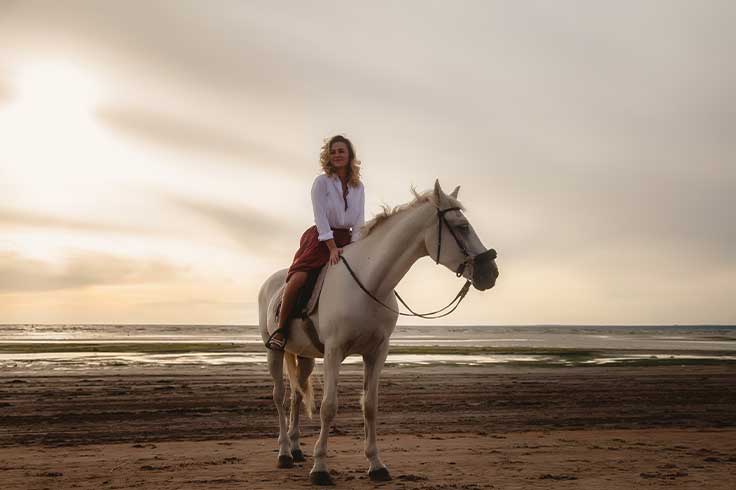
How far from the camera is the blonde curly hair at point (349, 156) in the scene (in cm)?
694

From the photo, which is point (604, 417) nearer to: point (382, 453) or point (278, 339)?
point (382, 453)

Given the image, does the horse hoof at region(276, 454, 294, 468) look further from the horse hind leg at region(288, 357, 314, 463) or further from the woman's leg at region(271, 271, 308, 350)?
the woman's leg at region(271, 271, 308, 350)

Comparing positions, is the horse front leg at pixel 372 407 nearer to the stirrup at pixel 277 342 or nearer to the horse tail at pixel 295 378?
the stirrup at pixel 277 342

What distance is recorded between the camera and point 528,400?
46.1ft

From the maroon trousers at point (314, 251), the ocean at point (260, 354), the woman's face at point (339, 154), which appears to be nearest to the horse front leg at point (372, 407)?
the maroon trousers at point (314, 251)

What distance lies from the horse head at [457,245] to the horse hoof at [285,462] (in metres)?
3.07

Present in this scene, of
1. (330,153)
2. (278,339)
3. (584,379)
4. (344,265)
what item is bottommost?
(584,379)

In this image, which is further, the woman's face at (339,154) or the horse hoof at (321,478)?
the woman's face at (339,154)

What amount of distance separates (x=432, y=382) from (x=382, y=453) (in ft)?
33.6

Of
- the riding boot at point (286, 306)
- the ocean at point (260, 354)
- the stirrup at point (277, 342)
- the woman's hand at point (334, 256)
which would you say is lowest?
the ocean at point (260, 354)

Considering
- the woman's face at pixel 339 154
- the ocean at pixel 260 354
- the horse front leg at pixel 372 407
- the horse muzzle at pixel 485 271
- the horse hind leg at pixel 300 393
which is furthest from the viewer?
the ocean at pixel 260 354

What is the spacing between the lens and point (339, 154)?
6.86 meters

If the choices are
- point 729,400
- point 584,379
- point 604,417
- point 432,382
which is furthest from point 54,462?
point 584,379

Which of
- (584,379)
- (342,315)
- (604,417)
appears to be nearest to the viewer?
(342,315)
